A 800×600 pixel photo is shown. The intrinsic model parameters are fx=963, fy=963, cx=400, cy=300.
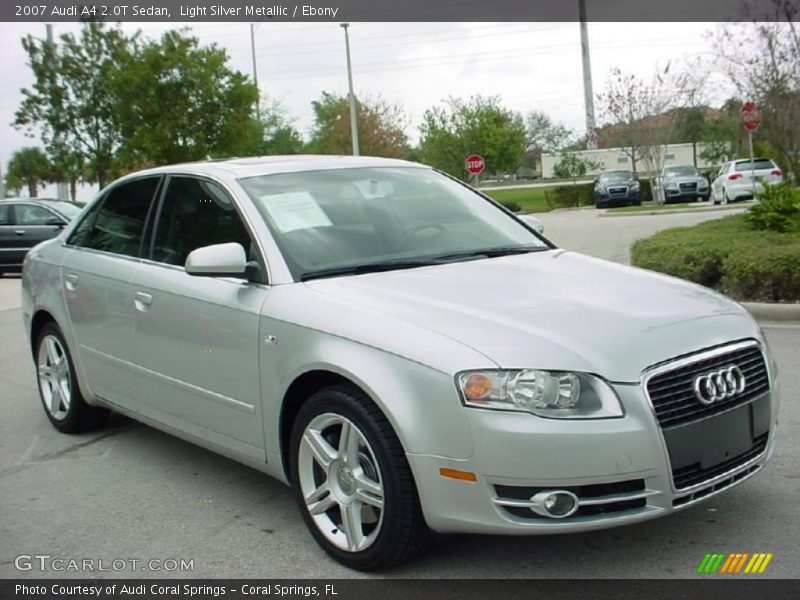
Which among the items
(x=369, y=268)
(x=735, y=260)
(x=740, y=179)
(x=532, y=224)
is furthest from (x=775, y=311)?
(x=740, y=179)

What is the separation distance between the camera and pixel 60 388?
242 inches

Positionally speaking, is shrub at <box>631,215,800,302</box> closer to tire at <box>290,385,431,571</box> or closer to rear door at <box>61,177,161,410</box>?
rear door at <box>61,177,161,410</box>

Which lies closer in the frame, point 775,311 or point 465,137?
point 775,311

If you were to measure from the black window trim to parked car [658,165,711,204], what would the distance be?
3229 cm

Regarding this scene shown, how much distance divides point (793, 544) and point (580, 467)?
44.8 inches

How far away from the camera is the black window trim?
4316 mm

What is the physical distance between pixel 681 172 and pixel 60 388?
3310 centimetres

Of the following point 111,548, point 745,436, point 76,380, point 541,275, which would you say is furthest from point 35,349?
point 745,436

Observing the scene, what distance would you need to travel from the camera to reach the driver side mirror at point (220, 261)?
4227 millimetres

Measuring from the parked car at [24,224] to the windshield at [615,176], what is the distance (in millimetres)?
21809

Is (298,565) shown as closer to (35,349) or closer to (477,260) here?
(477,260)

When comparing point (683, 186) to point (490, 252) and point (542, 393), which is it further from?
point (542, 393)

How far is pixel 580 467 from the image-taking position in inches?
128

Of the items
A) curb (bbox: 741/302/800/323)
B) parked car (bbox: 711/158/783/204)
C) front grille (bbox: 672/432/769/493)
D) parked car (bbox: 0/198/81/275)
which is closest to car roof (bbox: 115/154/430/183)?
front grille (bbox: 672/432/769/493)
